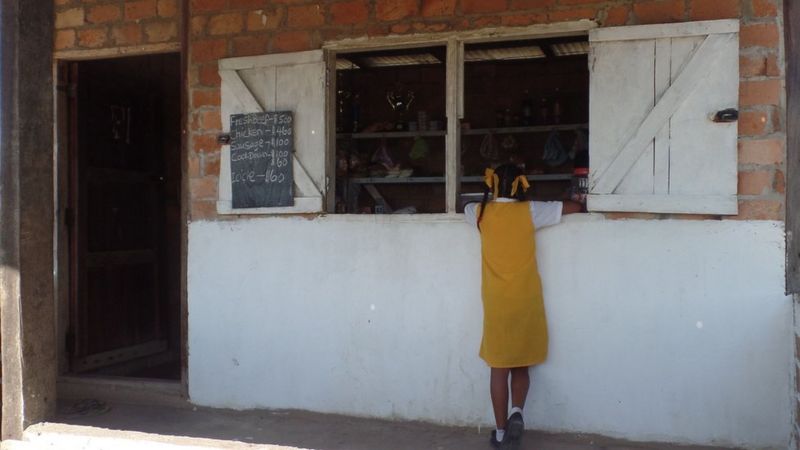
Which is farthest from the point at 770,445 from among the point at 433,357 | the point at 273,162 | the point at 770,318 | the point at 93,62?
the point at 93,62

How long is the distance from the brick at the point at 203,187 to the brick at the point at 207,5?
4.01 ft

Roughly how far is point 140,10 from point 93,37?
1.49ft

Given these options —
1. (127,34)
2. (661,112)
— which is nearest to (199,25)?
(127,34)

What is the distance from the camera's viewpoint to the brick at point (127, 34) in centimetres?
554

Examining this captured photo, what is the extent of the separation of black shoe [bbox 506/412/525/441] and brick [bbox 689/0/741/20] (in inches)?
102

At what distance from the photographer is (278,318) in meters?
5.19

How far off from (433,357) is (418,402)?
0.32 meters

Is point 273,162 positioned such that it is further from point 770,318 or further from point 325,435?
point 770,318

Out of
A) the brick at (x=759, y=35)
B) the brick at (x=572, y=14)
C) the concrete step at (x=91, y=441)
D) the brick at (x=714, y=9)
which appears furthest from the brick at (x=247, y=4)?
the brick at (x=759, y=35)

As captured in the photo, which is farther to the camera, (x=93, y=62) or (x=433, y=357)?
(x=93, y=62)

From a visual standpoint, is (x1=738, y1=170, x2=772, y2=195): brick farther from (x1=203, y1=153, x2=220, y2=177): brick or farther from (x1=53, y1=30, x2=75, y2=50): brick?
(x1=53, y1=30, x2=75, y2=50): brick

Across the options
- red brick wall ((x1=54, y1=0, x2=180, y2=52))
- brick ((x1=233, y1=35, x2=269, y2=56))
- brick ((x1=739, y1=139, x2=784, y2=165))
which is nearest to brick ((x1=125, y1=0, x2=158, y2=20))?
red brick wall ((x1=54, y1=0, x2=180, y2=52))

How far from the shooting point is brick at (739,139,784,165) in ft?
13.6

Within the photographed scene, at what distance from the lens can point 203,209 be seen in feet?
17.6
